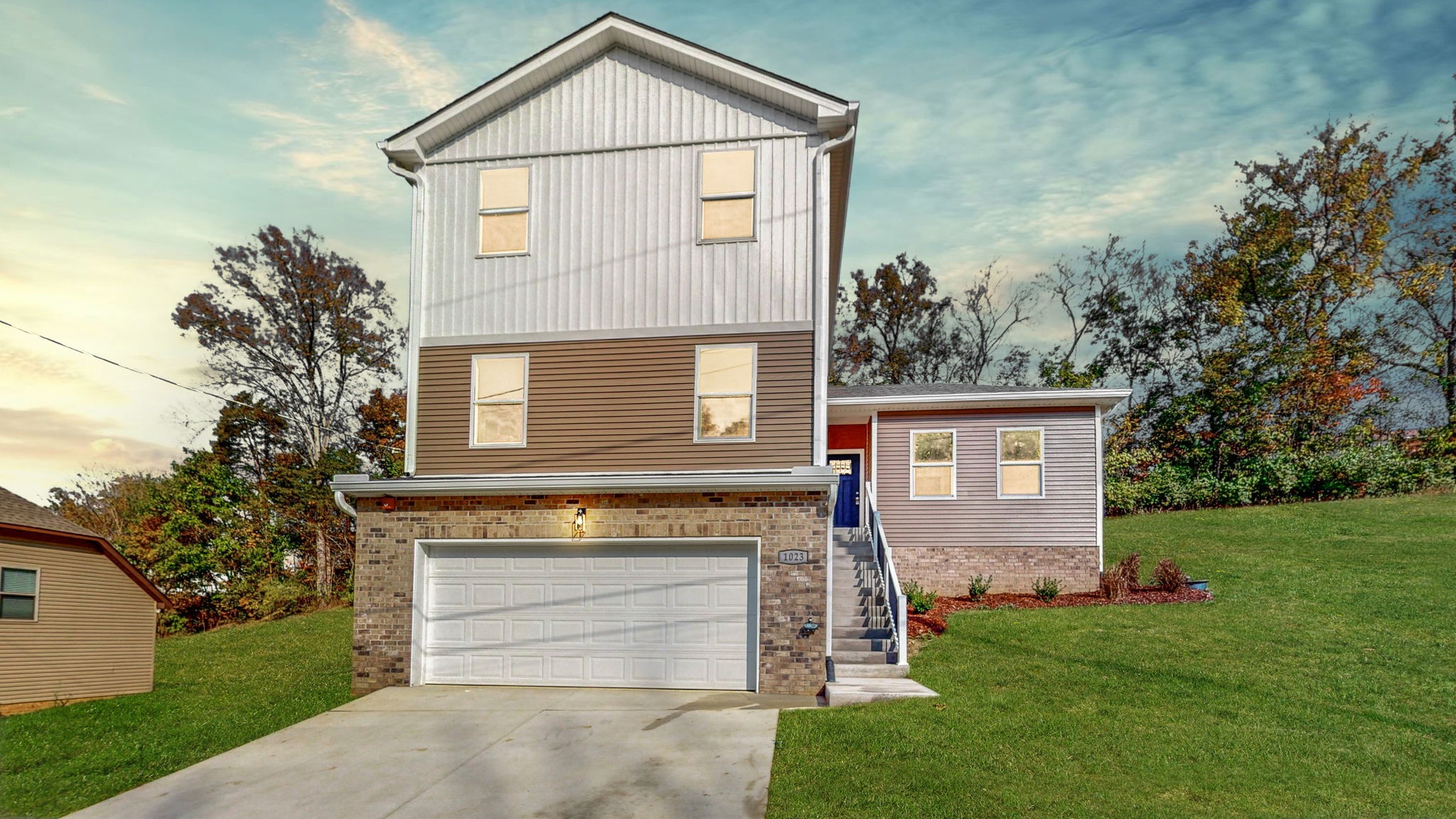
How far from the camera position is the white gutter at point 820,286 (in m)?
13.8

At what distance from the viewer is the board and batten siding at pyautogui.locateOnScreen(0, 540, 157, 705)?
15289mm

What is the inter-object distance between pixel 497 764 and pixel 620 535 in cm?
430

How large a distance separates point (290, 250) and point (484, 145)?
799 inches

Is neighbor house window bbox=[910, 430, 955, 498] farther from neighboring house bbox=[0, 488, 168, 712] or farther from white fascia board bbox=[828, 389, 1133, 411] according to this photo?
neighboring house bbox=[0, 488, 168, 712]

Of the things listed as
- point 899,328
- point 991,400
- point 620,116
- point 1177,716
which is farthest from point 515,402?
point 899,328

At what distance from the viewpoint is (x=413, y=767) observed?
966 cm

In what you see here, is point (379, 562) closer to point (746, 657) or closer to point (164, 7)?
point (746, 657)

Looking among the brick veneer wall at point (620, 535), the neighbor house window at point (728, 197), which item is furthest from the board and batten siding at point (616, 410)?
the neighbor house window at point (728, 197)

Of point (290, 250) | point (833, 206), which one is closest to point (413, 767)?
point (833, 206)

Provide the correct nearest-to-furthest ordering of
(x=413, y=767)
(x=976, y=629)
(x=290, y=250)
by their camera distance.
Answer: (x=413, y=767) → (x=976, y=629) → (x=290, y=250)

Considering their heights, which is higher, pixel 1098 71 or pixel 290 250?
pixel 1098 71

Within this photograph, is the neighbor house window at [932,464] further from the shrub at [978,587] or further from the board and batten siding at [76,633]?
the board and batten siding at [76,633]

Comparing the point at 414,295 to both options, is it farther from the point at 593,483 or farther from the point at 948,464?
the point at 948,464

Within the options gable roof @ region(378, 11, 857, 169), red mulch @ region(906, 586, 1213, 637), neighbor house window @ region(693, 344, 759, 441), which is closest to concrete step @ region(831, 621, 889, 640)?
red mulch @ region(906, 586, 1213, 637)
